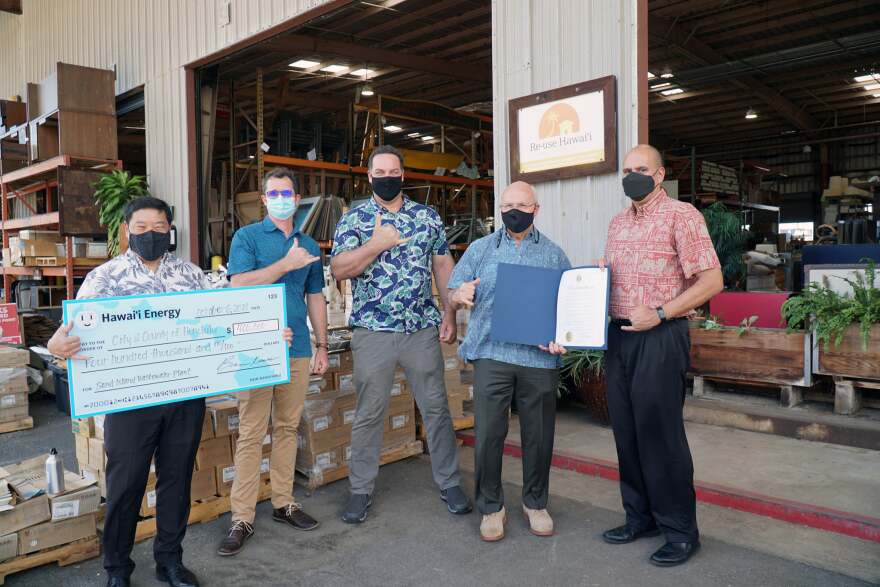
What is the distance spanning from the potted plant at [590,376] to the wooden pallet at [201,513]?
2464 mm

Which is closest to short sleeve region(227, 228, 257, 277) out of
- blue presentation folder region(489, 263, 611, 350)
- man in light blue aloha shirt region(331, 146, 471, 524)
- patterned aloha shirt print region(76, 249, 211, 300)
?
patterned aloha shirt print region(76, 249, 211, 300)

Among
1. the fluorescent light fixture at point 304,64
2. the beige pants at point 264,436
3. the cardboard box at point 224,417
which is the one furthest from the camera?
the fluorescent light fixture at point 304,64

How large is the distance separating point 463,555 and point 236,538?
3.70 ft

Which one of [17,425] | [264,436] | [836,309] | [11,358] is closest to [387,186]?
[264,436]

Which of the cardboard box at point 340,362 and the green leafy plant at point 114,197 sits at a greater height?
the green leafy plant at point 114,197

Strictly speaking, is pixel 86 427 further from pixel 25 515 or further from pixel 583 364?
pixel 583 364

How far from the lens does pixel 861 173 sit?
65.0ft

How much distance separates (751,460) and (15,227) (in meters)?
9.65

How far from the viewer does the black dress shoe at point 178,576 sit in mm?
2859

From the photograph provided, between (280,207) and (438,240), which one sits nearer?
(280,207)

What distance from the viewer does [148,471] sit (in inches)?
109

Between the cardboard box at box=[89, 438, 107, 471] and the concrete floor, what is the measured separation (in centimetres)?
53

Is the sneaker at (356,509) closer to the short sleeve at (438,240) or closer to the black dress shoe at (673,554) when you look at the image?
the short sleeve at (438,240)

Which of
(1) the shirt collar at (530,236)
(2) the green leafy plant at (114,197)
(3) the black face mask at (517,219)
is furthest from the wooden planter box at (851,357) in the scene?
(2) the green leafy plant at (114,197)
